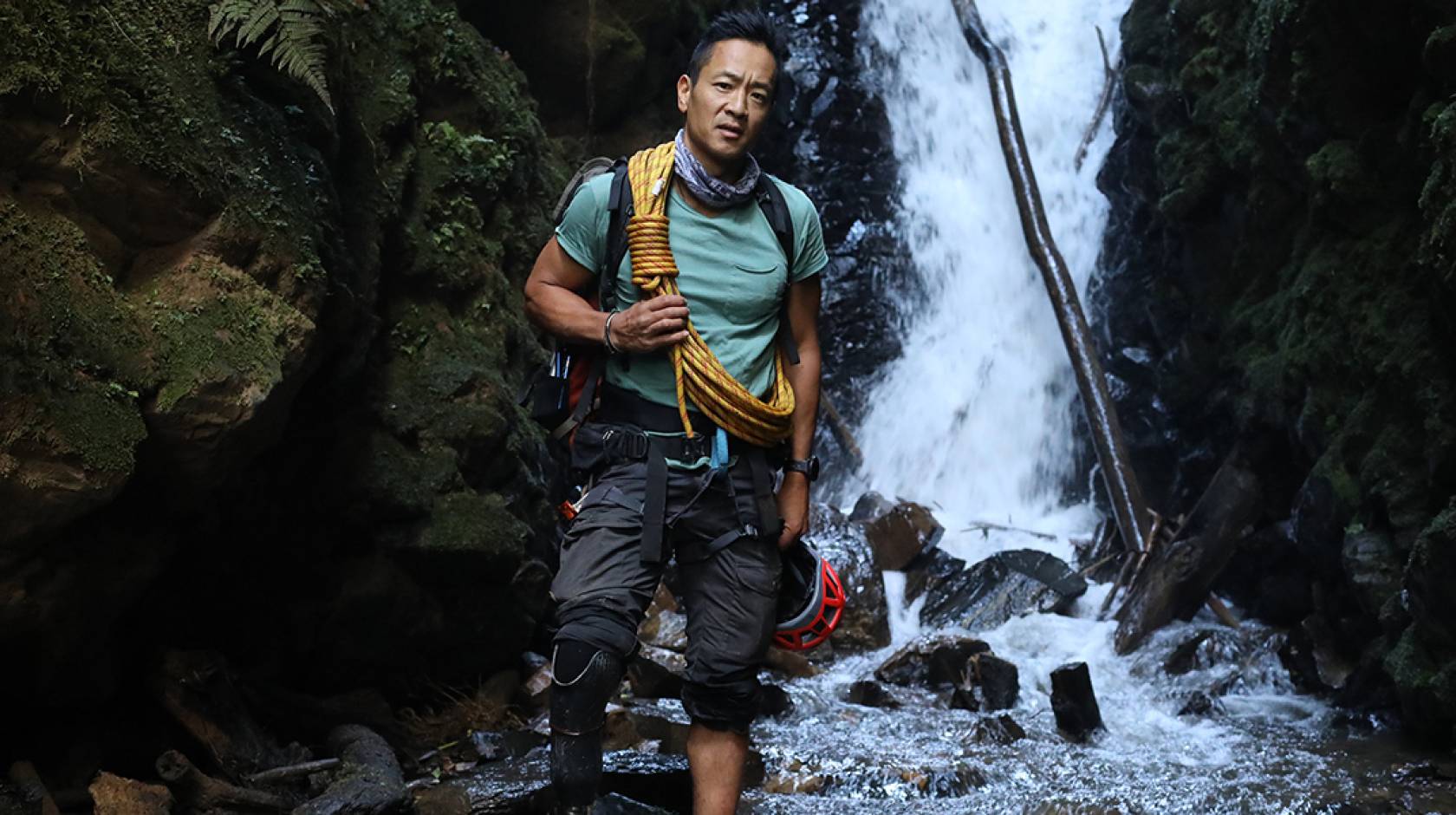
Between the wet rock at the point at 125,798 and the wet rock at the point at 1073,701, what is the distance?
4.46 m

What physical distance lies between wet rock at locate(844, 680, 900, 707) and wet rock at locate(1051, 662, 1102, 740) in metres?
1.06

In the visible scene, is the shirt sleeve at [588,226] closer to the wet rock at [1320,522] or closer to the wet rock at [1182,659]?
the wet rock at [1320,522]

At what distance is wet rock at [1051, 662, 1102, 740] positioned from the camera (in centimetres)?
665

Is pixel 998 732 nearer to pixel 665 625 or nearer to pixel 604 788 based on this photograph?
pixel 604 788

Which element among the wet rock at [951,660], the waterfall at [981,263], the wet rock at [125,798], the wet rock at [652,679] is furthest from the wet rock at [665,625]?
the wet rock at [125,798]

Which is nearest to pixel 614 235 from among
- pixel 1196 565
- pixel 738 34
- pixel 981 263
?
pixel 738 34

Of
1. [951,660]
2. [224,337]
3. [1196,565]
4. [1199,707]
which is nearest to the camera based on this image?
[224,337]

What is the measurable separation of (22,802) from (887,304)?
456 inches

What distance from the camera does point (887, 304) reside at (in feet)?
47.5

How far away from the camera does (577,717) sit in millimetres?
3219

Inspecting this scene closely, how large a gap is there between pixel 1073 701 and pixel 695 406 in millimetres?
4089

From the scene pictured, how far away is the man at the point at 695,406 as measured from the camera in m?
3.36

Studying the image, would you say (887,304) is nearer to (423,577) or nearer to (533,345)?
(533,345)

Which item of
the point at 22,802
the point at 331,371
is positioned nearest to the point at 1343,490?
the point at 331,371
